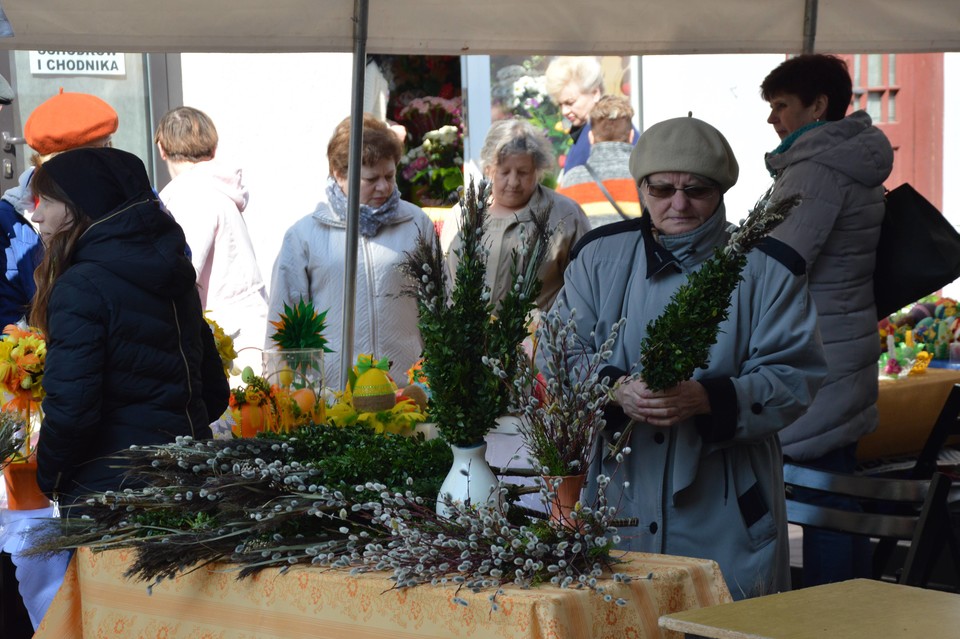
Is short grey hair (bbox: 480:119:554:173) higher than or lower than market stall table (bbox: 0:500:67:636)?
higher

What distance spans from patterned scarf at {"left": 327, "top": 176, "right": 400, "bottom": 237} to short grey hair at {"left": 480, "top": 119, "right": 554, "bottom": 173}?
44 centimetres

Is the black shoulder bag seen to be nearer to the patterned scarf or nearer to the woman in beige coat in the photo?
the woman in beige coat

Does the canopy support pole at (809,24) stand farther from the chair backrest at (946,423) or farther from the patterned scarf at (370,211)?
the patterned scarf at (370,211)

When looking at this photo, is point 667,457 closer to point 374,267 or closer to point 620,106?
point 374,267

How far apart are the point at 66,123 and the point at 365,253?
128 centimetres

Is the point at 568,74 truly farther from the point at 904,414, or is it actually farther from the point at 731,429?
the point at 731,429

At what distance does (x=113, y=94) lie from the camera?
712cm

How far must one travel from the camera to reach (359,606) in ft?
6.03

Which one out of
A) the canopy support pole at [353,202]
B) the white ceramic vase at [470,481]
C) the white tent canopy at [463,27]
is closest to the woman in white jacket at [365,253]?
the canopy support pole at [353,202]

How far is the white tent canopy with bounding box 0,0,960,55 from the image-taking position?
3.89 meters

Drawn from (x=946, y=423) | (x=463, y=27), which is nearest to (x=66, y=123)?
(x=463, y=27)

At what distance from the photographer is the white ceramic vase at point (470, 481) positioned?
190 centimetres

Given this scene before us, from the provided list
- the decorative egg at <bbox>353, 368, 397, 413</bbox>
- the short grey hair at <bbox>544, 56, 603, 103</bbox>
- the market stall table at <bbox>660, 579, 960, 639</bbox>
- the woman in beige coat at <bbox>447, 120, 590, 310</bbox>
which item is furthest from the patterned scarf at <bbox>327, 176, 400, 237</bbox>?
the short grey hair at <bbox>544, 56, 603, 103</bbox>

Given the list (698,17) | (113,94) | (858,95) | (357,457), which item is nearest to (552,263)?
(698,17)
